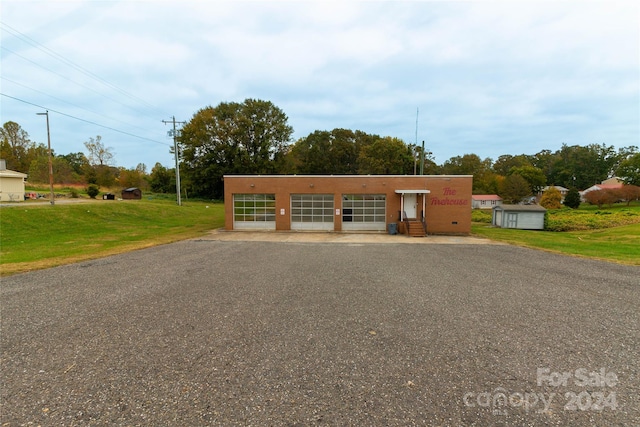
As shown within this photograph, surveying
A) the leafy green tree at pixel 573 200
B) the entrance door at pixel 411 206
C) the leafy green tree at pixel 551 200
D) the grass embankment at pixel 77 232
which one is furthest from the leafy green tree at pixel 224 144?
the leafy green tree at pixel 573 200

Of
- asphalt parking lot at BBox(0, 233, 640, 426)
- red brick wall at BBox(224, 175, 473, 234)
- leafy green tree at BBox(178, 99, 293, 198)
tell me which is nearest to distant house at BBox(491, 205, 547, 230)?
red brick wall at BBox(224, 175, 473, 234)

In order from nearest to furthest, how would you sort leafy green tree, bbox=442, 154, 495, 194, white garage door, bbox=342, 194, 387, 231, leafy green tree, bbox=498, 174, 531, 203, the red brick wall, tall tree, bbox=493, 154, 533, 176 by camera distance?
1. the red brick wall
2. white garage door, bbox=342, 194, 387, 231
3. leafy green tree, bbox=498, 174, 531, 203
4. leafy green tree, bbox=442, 154, 495, 194
5. tall tree, bbox=493, 154, 533, 176

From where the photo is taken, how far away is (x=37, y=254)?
11914mm

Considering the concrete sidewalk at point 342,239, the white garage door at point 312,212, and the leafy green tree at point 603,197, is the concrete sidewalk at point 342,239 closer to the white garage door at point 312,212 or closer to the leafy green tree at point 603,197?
the white garage door at point 312,212

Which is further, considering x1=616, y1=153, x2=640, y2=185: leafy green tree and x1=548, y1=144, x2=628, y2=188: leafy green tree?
x1=548, y1=144, x2=628, y2=188: leafy green tree

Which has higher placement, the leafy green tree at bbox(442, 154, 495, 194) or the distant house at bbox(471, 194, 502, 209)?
the leafy green tree at bbox(442, 154, 495, 194)

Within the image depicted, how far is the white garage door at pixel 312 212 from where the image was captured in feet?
72.5

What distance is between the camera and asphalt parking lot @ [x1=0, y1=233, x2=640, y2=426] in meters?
2.95

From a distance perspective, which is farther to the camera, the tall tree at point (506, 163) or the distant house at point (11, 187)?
the tall tree at point (506, 163)

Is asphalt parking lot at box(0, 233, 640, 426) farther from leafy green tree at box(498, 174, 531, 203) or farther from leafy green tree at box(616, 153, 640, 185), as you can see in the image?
leafy green tree at box(616, 153, 640, 185)

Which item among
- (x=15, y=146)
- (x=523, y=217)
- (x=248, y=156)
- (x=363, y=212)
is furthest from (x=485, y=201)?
(x=15, y=146)

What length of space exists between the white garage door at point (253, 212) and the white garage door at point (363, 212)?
5089 millimetres

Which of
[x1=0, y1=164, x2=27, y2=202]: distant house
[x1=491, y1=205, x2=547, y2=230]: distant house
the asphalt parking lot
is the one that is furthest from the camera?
[x1=491, y1=205, x2=547, y2=230]: distant house

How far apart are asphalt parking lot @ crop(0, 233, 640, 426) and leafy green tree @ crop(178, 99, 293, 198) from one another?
4411cm
